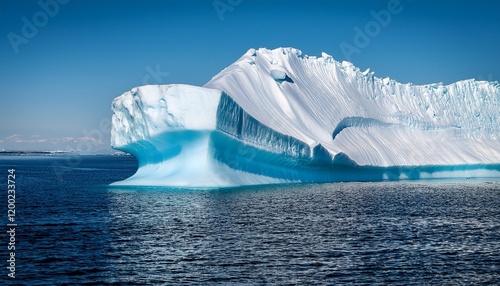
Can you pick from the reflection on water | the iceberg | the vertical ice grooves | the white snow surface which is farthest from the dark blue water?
the white snow surface

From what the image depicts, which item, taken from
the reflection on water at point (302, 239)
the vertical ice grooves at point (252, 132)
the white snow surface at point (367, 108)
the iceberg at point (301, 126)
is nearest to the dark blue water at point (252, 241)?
the reflection on water at point (302, 239)

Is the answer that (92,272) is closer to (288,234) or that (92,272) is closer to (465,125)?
(288,234)

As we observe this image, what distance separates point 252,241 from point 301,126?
910 inches

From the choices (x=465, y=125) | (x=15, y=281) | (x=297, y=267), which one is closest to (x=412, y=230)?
(x=297, y=267)

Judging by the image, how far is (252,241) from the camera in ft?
47.3

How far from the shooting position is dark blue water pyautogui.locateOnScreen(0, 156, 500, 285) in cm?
1116

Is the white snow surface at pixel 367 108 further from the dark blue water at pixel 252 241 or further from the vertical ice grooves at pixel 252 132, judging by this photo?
the dark blue water at pixel 252 241

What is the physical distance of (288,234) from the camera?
15492 millimetres

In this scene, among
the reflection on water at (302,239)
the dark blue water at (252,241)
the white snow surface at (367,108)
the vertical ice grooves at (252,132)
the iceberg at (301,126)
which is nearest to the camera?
the dark blue water at (252,241)

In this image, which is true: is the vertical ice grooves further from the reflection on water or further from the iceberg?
the reflection on water

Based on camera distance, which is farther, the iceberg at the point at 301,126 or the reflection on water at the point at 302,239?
the iceberg at the point at 301,126

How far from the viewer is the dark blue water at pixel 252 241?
440 inches

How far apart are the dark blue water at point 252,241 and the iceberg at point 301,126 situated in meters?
4.14

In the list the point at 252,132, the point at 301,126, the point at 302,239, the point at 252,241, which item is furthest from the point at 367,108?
the point at 252,241
